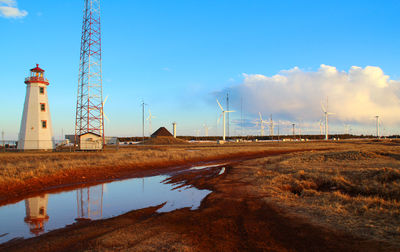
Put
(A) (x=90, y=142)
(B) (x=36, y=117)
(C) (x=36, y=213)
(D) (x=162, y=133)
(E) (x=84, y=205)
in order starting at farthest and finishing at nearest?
(D) (x=162, y=133), (A) (x=90, y=142), (B) (x=36, y=117), (E) (x=84, y=205), (C) (x=36, y=213)

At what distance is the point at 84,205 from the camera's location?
1401 cm

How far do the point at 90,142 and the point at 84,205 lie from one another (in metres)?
35.7

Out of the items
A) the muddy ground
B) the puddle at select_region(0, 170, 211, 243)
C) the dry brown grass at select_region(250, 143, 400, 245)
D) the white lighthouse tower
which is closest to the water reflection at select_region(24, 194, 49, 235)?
the puddle at select_region(0, 170, 211, 243)

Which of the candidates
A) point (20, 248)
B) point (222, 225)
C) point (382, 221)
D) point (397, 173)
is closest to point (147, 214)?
point (222, 225)

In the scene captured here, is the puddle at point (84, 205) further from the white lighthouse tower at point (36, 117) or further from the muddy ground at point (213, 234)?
the white lighthouse tower at point (36, 117)

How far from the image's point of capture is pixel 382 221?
8914mm

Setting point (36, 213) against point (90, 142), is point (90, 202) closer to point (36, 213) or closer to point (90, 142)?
point (36, 213)

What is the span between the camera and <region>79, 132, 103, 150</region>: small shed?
153 feet

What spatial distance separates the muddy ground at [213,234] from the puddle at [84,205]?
3.88 ft

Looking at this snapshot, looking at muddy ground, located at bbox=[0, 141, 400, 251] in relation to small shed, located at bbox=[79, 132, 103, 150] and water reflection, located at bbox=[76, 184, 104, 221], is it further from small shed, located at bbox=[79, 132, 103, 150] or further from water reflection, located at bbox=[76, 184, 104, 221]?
small shed, located at bbox=[79, 132, 103, 150]

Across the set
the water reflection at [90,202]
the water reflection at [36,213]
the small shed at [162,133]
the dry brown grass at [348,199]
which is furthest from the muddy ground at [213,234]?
the small shed at [162,133]

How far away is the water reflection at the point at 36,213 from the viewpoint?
10.5m

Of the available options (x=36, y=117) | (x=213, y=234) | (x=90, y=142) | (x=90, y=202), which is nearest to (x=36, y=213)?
(x=90, y=202)

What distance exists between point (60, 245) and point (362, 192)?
13.9 meters
